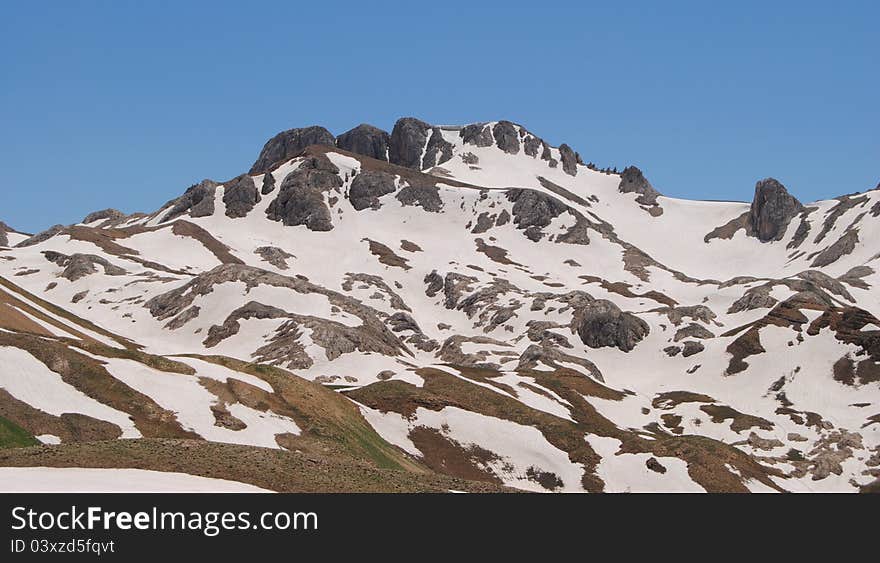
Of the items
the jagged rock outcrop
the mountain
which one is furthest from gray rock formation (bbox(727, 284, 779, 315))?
the jagged rock outcrop

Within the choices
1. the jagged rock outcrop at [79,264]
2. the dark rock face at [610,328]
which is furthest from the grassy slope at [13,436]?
the jagged rock outcrop at [79,264]

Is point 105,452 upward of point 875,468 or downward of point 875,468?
downward

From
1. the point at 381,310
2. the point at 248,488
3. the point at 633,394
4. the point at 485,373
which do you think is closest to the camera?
the point at 248,488

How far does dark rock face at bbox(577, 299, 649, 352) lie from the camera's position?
177500 millimetres

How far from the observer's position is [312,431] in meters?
65.9

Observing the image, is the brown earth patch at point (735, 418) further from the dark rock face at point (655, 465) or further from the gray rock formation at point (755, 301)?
the gray rock formation at point (755, 301)

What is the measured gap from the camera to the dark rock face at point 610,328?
177500 millimetres

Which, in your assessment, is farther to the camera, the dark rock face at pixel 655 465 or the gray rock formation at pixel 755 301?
the gray rock formation at pixel 755 301

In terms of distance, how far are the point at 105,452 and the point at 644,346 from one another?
152 metres

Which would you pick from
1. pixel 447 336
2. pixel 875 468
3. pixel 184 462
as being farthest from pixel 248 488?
pixel 447 336

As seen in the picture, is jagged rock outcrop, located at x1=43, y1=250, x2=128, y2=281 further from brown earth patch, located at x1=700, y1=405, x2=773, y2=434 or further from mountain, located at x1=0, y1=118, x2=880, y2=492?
brown earth patch, located at x1=700, y1=405, x2=773, y2=434
